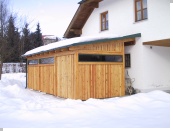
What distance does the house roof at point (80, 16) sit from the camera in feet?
54.4

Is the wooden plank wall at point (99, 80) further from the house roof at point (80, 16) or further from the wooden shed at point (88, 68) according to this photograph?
the house roof at point (80, 16)

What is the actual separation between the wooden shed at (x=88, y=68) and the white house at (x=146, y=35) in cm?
70

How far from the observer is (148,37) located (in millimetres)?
12562

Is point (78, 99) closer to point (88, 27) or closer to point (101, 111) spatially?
point (101, 111)

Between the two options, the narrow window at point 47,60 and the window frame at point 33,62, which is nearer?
the narrow window at point 47,60

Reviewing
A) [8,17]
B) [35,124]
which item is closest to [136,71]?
[35,124]

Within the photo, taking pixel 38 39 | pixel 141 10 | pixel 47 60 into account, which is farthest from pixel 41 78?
pixel 38 39

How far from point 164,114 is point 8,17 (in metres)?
19.0

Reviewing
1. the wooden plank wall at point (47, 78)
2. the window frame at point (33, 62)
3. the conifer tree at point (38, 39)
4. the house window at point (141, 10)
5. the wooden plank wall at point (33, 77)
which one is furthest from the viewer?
the conifer tree at point (38, 39)

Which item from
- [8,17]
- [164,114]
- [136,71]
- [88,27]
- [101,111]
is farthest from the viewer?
[8,17]

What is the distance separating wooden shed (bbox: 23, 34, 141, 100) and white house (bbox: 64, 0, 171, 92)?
704 mm

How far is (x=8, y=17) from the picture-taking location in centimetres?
2269

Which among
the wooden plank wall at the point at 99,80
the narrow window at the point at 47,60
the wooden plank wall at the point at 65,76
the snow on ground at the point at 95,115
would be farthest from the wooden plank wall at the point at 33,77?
the wooden plank wall at the point at 99,80

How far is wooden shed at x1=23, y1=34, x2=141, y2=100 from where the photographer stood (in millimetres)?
10992
